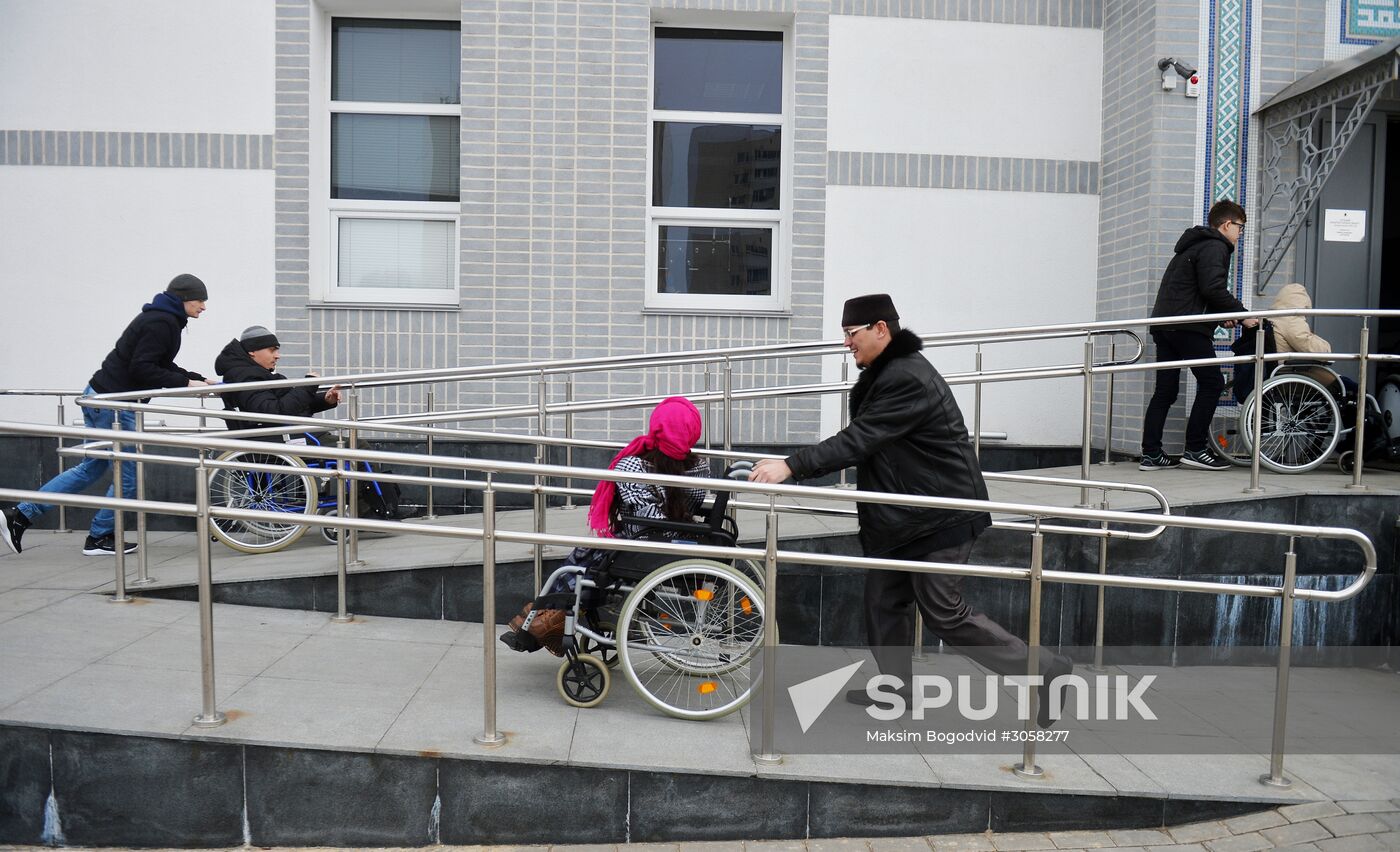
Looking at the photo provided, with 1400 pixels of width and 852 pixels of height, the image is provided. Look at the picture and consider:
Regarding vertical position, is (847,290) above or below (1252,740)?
above

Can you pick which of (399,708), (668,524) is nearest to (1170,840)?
(668,524)

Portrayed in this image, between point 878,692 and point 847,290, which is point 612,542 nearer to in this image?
point 878,692

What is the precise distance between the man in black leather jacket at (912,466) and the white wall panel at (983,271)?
12.7 ft

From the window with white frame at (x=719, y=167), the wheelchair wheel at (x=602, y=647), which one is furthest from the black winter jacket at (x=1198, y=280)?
the wheelchair wheel at (x=602, y=647)

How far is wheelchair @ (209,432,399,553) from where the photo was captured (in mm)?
6148

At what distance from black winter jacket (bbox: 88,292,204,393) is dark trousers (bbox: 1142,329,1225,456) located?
629 cm

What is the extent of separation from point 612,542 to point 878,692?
1.33m

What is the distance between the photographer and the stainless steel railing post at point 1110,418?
277 inches

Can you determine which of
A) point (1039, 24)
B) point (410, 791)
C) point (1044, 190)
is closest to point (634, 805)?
point (410, 791)

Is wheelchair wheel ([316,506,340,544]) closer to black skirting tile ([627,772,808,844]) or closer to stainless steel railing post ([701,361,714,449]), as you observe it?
stainless steel railing post ([701,361,714,449])

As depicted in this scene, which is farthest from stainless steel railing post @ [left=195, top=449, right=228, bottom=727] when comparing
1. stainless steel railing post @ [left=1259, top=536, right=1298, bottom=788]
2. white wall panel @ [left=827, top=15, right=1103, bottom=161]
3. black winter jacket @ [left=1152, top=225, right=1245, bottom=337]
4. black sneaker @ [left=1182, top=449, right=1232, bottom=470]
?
black sneaker @ [left=1182, top=449, right=1232, bottom=470]

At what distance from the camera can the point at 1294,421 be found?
6609mm

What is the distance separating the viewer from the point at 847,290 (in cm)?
791

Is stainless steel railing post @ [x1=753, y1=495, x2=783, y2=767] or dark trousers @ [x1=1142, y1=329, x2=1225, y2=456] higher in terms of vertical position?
dark trousers @ [x1=1142, y1=329, x2=1225, y2=456]
